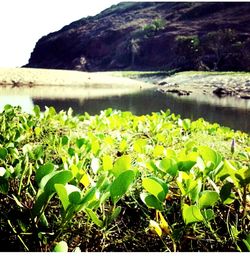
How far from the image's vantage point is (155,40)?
79125 millimetres

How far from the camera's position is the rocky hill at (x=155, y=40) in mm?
55156

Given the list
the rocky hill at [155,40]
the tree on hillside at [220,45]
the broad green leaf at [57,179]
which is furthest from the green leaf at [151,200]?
the tree on hillside at [220,45]

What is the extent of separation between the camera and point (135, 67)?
77875 mm

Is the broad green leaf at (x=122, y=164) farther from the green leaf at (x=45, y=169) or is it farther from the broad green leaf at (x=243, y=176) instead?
the broad green leaf at (x=243, y=176)

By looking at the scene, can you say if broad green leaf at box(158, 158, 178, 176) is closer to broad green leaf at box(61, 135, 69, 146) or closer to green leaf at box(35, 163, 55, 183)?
green leaf at box(35, 163, 55, 183)

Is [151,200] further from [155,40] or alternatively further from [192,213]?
[155,40]

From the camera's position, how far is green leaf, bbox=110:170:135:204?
1.09m

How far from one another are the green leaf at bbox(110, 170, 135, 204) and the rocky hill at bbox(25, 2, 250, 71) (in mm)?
52865

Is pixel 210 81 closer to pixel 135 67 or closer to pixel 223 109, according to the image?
pixel 223 109

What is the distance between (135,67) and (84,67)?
14.5m

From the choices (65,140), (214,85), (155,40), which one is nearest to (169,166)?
(65,140)

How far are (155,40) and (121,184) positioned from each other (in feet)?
264

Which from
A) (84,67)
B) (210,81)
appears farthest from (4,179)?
(84,67)

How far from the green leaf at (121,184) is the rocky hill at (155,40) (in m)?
52.9
